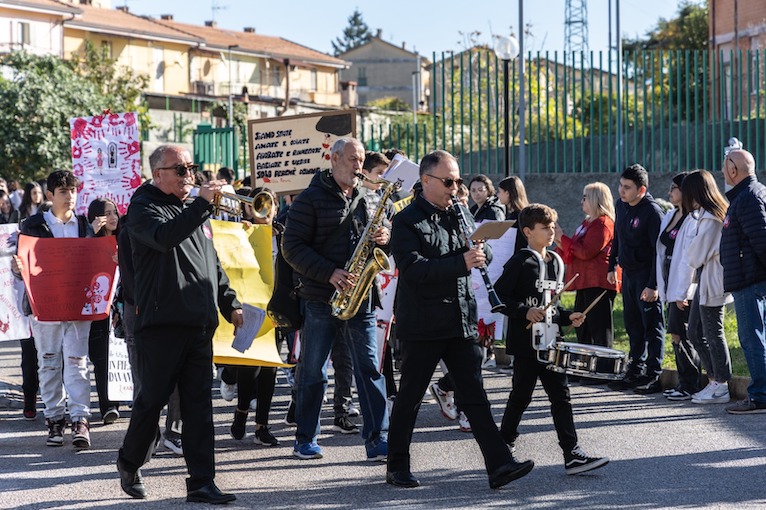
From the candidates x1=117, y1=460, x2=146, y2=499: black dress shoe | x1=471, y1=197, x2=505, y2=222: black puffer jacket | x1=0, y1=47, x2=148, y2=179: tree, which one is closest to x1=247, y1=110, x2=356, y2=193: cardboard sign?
x1=471, y1=197, x2=505, y2=222: black puffer jacket

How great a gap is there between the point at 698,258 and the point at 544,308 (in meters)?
3.15

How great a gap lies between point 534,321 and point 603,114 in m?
12.2

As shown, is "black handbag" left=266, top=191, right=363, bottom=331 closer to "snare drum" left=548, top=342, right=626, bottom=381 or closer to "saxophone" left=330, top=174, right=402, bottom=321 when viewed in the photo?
"saxophone" left=330, top=174, right=402, bottom=321

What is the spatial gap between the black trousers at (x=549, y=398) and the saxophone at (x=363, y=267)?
1082mm

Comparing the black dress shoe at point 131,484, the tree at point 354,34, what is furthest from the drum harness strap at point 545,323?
the tree at point 354,34

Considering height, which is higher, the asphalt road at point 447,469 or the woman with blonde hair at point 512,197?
the woman with blonde hair at point 512,197

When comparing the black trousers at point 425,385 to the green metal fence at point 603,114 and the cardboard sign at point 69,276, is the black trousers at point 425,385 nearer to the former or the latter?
the cardboard sign at point 69,276

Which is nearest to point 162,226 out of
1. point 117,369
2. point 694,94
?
point 117,369

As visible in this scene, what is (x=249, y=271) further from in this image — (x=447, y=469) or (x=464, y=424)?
(x=447, y=469)

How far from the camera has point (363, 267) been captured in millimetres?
7609

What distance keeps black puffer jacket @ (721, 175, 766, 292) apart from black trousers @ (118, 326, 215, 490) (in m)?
4.55

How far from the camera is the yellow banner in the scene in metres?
8.82

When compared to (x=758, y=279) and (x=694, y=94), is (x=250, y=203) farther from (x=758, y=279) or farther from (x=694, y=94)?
(x=694, y=94)

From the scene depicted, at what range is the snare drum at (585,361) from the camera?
7203 mm
